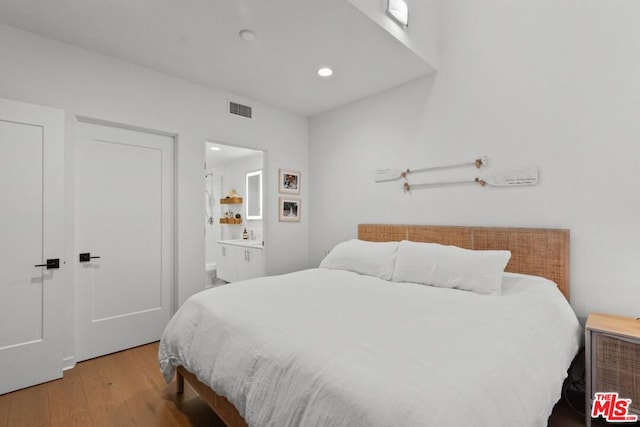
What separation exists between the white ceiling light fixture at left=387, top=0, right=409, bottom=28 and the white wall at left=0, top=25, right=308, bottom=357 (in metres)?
1.92

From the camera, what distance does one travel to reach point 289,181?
13.4 feet

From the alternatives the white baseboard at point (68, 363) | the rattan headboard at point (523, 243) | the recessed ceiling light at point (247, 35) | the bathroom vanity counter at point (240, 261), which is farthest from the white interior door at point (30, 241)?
the rattan headboard at point (523, 243)

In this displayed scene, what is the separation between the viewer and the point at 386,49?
2.55 metres

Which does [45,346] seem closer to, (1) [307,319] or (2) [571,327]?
(1) [307,319]

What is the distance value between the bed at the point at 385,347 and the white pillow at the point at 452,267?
4 cm

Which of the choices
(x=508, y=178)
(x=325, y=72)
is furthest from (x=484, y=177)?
(x=325, y=72)

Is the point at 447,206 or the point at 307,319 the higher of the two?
the point at 447,206

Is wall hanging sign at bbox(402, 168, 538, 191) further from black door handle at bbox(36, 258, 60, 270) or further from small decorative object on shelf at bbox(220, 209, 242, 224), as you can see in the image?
small decorative object on shelf at bbox(220, 209, 242, 224)

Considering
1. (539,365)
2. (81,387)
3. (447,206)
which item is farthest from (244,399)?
(447,206)

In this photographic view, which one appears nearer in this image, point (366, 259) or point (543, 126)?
point (543, 126)

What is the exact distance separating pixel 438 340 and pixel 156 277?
8.95ft

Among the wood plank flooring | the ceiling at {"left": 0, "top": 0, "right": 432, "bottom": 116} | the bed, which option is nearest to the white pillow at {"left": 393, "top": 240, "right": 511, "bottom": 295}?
the bed

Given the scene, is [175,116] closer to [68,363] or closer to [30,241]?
[30,241]

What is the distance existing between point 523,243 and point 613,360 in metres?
0.88
